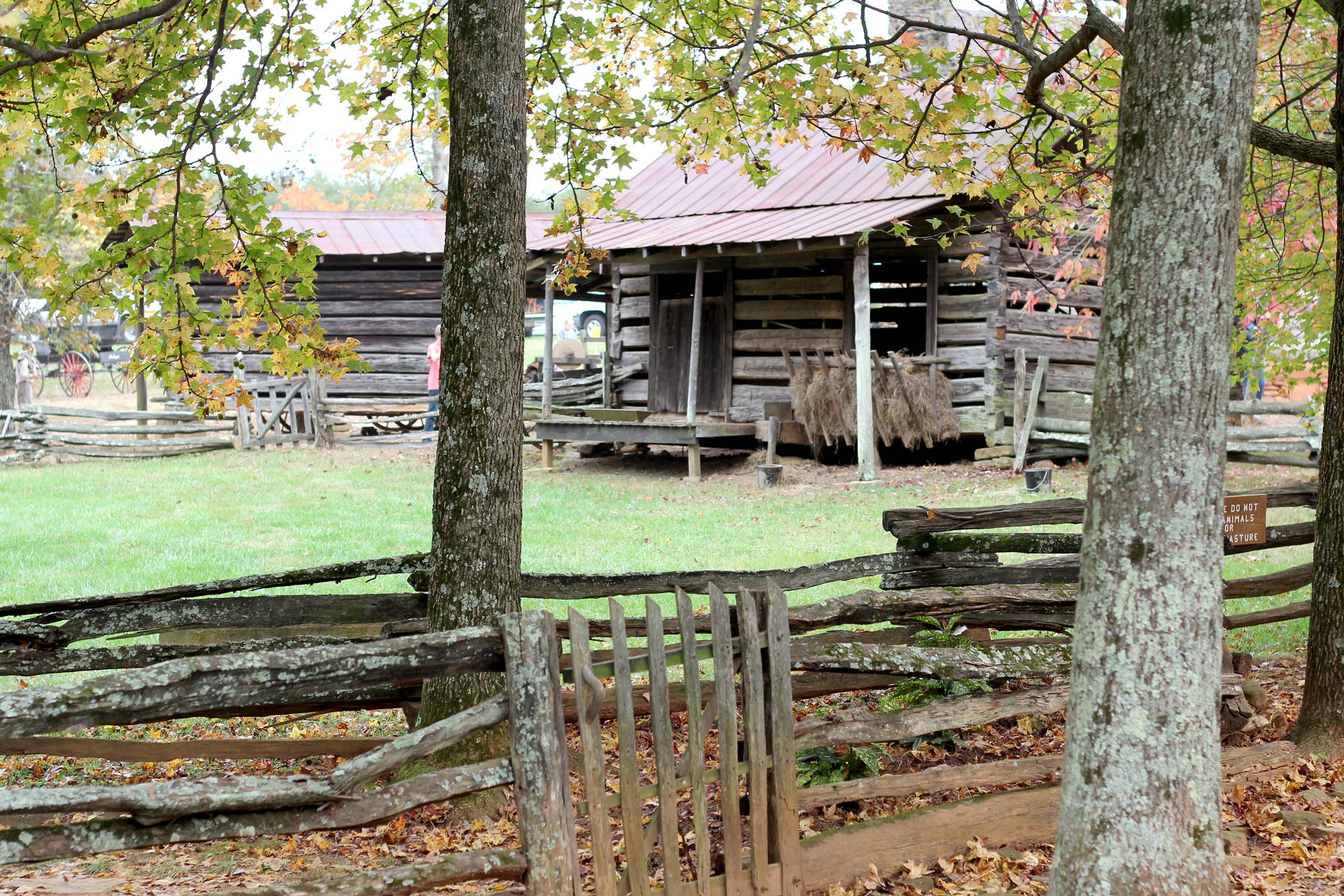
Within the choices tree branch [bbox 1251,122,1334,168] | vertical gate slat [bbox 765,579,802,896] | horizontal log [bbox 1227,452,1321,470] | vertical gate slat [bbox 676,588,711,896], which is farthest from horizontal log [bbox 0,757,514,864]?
horizontal log [bbox 1227,452,1321,470]

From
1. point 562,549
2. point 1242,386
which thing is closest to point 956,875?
point 562,549

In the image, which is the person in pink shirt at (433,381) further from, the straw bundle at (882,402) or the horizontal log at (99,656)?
the horizontal log at (99,656)

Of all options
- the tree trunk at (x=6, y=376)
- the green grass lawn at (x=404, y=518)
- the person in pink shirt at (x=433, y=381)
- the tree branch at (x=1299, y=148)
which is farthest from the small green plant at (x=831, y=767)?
the tree trunk at (x=6, y=376)

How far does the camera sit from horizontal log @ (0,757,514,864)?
9.38 ft

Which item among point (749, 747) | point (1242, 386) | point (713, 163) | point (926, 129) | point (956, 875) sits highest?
point (713, 163)

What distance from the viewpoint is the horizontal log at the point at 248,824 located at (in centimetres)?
286

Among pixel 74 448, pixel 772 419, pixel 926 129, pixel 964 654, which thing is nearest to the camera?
pixel 964 654

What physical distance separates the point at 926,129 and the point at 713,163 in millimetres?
14437

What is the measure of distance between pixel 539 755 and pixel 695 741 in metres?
0.52

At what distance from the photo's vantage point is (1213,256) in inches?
118

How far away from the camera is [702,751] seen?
11.6 feet

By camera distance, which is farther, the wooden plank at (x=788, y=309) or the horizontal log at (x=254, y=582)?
the wooden plank at (x=788, y=309)

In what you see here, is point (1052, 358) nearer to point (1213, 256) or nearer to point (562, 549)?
Answer: point (562, 549)

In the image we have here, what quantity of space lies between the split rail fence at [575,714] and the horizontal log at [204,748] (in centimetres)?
1
